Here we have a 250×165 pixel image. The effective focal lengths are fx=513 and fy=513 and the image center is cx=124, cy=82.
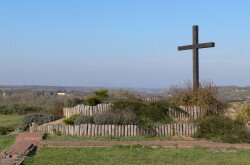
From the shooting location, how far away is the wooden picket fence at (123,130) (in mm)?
17875

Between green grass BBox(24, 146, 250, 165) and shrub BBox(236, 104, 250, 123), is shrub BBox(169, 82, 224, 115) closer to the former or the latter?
shrub BBox(236, 104, 250, 123)

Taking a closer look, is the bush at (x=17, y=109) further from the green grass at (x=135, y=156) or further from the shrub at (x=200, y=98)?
the green grass at (x=135, y=156)

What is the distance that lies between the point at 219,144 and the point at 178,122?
3528mm

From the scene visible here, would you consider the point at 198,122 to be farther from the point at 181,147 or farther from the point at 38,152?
the point at 38,152

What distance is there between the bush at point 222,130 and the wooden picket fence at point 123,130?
0.46m

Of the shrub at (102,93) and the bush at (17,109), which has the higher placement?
the shrub at (102,93)

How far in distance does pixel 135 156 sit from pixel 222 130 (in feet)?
15.6

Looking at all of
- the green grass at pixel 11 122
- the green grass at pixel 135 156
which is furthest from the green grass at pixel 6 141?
the green grass at pixel 11 122

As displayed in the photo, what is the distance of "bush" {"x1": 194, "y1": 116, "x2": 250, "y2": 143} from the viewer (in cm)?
1659

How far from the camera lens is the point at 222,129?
56.2ft

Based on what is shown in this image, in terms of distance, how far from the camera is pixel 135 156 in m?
13.4

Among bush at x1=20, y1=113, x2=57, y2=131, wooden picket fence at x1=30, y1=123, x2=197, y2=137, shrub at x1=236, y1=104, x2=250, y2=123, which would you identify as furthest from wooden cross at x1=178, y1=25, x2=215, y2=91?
bush at x1=20, y1=113, x2=57, y2=131

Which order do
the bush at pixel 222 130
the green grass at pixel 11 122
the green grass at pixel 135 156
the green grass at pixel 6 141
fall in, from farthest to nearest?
the green grass at pixel 11 122 < the bush at pixel 222 130 < the green grass at pixel 6 141 < the green grass at pixel 135 156

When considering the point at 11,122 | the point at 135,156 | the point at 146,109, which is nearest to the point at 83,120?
the point at 146,109
